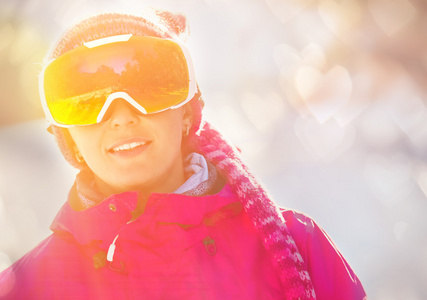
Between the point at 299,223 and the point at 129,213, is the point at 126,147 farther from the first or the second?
the point at 299,223

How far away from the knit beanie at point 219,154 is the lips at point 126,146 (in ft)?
1.32

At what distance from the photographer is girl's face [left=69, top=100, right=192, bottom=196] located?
176 cm

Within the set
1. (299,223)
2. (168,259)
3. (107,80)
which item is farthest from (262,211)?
(107,80)

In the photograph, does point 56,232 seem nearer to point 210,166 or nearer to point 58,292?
point 58,292

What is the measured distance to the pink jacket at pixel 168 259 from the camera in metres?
1.61

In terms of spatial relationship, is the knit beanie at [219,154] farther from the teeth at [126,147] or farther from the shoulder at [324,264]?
the teeth at [126,147]

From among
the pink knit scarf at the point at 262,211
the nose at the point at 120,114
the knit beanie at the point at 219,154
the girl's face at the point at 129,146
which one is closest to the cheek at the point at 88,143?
the girl's face at the point at 129,146

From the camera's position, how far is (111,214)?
166 centimetres

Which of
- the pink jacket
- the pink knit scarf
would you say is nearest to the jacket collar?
the pink jacket

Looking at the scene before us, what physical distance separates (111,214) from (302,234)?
2.86 ft

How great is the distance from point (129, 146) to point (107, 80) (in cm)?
33

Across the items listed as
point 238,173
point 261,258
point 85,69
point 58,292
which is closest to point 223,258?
point 261,258

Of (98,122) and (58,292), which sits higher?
(98,122)

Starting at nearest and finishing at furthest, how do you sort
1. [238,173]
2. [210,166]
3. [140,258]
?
[140,258]
[238,173]
[210,166]
